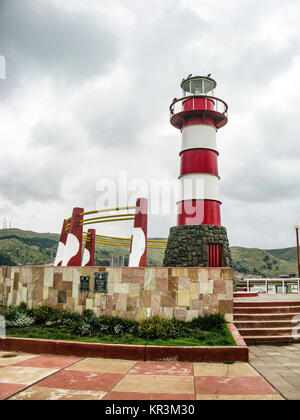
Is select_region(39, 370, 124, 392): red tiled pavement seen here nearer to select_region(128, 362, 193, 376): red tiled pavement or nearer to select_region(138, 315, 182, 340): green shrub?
select_region(128, 362, 193, 376): red tiled pavement

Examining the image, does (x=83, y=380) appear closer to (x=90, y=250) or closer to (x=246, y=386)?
(x=246, y=386)

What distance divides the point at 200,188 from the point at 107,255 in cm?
9876

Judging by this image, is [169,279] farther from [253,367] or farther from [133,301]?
[253,367]

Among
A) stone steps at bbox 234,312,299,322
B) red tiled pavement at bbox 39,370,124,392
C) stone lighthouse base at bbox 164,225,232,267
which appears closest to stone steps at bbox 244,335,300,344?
stone steps at bbox 234,312,299,322

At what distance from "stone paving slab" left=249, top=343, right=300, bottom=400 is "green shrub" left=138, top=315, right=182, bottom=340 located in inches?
76.3

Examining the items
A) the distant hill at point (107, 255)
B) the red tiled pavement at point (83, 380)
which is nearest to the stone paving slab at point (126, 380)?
the red tiled pavement at point (83, 380)

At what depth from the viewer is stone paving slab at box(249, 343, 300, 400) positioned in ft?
17.3

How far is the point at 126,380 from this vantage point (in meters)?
5.60

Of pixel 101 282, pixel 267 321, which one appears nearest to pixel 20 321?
pixel 101 282

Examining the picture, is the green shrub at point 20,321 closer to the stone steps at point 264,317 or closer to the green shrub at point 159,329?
the green shrub at point 159,329
